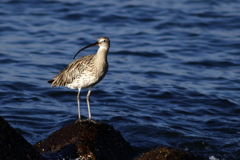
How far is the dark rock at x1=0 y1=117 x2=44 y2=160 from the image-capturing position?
5555mm

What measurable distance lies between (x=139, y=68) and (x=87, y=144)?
8177 mm

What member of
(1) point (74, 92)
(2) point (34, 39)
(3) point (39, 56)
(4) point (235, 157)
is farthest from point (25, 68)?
(4) point (235, 157)

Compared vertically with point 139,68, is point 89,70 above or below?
above

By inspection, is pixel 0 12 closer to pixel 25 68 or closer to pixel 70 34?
pixel 70 34

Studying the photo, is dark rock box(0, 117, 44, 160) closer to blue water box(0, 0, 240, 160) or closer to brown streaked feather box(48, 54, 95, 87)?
brown streaked feather box(48, 54, 95, 87)

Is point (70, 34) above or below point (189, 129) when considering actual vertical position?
above

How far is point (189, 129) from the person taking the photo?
10.1m

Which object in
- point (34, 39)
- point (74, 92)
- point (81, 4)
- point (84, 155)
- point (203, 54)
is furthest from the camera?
point (81, 4)

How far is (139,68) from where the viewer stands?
1462cm

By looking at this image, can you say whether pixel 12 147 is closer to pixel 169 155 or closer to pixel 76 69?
pixel 169 155

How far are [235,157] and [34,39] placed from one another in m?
10.9

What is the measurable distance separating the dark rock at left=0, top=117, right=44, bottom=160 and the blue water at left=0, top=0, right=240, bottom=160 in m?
3.18

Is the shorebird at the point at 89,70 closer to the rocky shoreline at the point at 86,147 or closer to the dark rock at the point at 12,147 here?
the rocky shoreline at the point at 86,147

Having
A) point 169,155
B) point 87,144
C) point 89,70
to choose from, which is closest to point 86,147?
point 87,144
